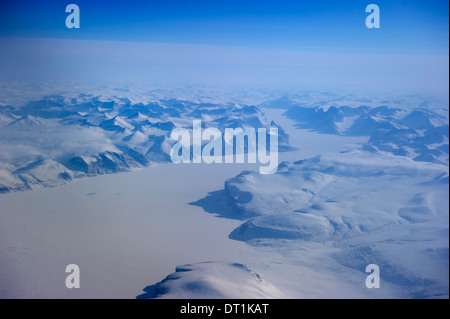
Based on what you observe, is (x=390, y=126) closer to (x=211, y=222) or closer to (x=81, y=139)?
(x=211, y=222)

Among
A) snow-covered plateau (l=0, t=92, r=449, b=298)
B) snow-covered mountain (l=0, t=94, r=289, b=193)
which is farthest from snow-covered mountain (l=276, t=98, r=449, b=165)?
snow-covered mountain (l=0, t=94, r=289, b=193)

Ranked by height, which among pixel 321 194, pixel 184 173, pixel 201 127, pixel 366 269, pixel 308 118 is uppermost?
pixel 308 118

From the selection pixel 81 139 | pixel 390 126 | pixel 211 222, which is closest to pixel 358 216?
pixel 211 222

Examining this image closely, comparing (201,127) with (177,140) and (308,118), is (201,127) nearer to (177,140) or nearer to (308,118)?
(177,140)

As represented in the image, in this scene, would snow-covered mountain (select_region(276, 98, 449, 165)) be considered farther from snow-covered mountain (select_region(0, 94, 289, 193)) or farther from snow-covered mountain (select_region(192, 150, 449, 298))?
snow-covered mountain (select_region(0, 94, 289, 193))

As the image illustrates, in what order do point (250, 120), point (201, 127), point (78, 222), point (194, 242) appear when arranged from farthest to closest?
point (250, 120), point (201, 127), point (78, 222), point (194, 242)

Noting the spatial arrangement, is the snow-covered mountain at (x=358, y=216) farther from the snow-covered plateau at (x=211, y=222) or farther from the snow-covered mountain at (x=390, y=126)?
the snow-covered mountain at (x=390, y=126)

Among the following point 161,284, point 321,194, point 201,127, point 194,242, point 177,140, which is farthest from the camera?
point 201,127

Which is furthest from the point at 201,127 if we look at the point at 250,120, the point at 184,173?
the point at 184,173

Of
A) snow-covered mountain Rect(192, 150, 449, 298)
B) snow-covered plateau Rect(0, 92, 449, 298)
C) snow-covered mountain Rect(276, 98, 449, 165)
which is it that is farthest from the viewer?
snow-covered mountain Rect(276, 98, 449, 165)
